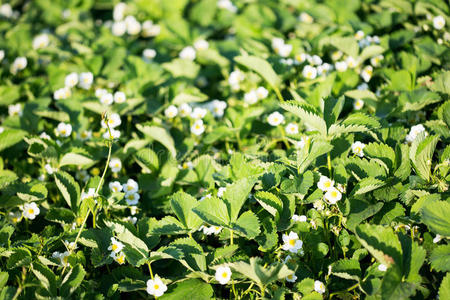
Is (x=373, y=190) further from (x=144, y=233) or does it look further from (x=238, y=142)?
(x=144, y=233)

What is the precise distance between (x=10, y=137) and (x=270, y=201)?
151 cm

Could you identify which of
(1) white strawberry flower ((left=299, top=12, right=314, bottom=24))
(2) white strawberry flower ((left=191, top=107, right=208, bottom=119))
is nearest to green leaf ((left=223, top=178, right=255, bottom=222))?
(2) white strawberry flower ((left=191, top=107, right=208, bottom=119))

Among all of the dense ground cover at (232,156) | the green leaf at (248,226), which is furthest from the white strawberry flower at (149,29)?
the green leaf at (248,226)

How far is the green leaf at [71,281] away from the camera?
1599mm

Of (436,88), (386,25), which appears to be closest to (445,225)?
(436,88)

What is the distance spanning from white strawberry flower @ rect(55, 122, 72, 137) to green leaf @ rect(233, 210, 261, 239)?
1233mm

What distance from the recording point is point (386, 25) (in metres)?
2.93

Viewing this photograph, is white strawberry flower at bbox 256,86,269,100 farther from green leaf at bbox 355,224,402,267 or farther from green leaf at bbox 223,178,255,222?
green leaf at bbox 355,224,402,267

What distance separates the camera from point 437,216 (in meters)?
1.56

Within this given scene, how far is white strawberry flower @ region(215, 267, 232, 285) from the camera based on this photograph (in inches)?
62.3

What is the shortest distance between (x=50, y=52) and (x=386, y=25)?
2.41 meters

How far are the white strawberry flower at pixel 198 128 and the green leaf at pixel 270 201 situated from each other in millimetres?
736

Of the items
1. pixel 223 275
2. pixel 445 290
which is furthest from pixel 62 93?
pixel 445 290

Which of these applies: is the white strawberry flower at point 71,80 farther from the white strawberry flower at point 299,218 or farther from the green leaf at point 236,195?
the white strawberry flower at point 299,218
